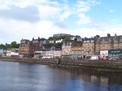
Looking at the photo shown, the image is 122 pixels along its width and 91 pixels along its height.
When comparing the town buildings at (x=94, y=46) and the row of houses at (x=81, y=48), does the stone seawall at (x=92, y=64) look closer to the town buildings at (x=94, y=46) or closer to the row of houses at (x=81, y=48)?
the row of houses at (x=81, y=48)

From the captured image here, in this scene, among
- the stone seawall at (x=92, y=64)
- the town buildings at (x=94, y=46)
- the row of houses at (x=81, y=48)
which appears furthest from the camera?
the town buildings at (x=94, y=46)

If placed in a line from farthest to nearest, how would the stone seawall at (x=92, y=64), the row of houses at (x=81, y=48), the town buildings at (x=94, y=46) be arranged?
the town buildings at (x=94, y=46), the row of houses at (x=81, y=48), the stone seawall at (x=92, y=64)

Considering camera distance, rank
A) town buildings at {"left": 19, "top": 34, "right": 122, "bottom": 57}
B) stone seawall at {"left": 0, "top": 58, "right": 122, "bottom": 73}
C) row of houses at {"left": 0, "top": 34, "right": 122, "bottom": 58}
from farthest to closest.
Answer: town buildings at {"left": 19, "top": 34, "right": 122, "bottom": 57} → row of houses at {"left": 0, "top": 34, "right": 122, "bottom": 58} → stone seawall at {"left": 0, "top": 58, "right": 122, "bottom": 73}

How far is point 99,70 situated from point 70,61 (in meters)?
21.7

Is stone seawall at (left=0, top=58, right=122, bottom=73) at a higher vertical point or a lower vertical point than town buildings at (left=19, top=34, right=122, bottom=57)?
lower

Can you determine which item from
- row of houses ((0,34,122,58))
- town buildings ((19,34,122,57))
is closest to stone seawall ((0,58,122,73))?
row of houses ((0,34,122,58))

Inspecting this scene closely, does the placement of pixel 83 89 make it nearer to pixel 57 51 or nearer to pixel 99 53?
pixel 99 53

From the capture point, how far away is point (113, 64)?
233 ft

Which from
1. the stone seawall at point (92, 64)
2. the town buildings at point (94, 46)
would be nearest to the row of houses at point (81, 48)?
the town buildings at point (94, 46)

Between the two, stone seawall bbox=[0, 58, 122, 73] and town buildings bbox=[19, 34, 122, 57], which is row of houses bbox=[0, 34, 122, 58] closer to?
town buildings bbox=[19, 34, 122, 57]

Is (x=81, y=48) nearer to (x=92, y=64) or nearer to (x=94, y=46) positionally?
(x=94, y=46)

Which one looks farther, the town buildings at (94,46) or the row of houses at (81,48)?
the town buildings at (94,46)

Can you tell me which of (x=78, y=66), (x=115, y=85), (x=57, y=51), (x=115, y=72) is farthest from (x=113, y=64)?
(x=57, y=51)

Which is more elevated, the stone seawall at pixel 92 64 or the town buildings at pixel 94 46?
the town buildings at pixel 94 46
